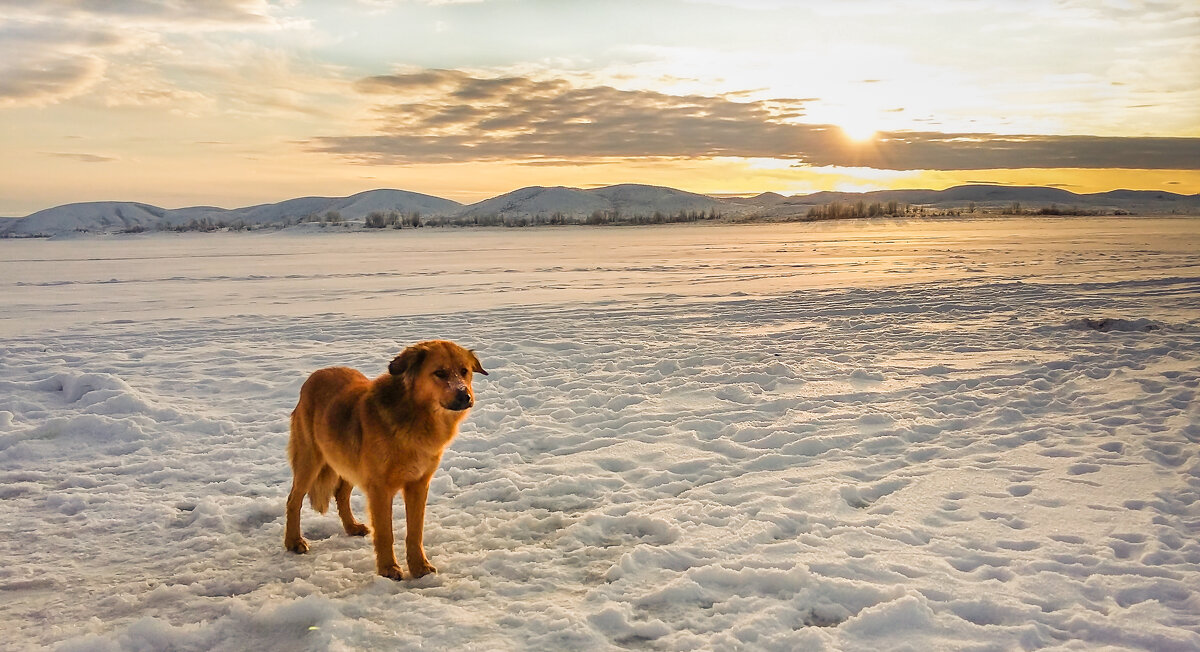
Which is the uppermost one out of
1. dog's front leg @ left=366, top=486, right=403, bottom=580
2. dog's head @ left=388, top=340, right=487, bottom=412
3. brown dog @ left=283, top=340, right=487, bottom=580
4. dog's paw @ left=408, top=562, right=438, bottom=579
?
dog's head @ left=388, top=340, right=487, bottom=412

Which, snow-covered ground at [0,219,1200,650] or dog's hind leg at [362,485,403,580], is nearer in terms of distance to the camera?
snow-covered ground at [0,219,1200,650]

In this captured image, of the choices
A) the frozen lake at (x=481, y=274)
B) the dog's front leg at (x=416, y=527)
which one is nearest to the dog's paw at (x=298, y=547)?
the dog's front leg at (x=416, y=527)

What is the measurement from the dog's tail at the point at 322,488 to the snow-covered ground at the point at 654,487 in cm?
32

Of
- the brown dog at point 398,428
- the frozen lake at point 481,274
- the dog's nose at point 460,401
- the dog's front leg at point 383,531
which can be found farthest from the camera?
the frozen lake at point 481,274

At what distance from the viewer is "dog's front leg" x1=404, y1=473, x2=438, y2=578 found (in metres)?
4.63

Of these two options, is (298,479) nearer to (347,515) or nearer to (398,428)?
(347,515)

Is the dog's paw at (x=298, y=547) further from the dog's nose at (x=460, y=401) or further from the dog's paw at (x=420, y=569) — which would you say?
the dog's nose at (x=460, y=401)

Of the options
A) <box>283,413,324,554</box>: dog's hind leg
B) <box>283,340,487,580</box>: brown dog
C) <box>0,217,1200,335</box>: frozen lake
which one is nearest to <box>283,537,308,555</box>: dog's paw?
<box>283,413,324,554</box>: dog's hind leg

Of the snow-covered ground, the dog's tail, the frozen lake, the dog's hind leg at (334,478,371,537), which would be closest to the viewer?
the snow-covered ground

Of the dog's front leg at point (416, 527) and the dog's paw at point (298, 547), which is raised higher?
the dog's front leg at point (416, 527)

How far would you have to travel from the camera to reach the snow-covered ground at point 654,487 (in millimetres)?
4035

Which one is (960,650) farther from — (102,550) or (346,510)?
(102,550)

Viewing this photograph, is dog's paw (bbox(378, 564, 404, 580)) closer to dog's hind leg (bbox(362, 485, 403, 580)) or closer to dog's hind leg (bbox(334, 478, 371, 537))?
dog's hind leg (bbox(362, 485, 403, 580))

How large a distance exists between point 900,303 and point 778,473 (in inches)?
457
